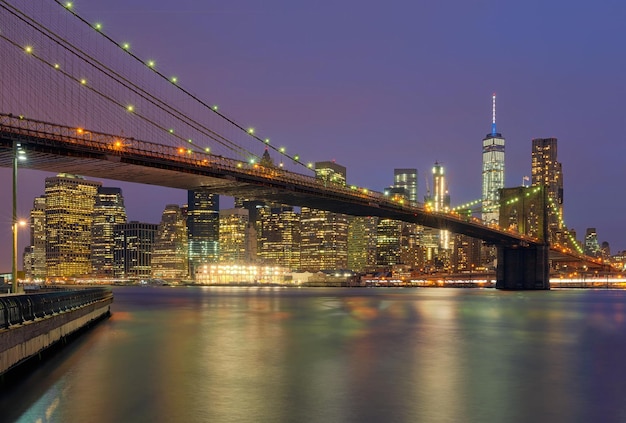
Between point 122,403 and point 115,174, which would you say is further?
point 115,174

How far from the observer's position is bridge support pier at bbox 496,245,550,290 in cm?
11300

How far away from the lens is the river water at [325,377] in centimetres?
1554

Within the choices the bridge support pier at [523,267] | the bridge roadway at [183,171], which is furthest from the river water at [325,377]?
the bridge support pier at [523,267]

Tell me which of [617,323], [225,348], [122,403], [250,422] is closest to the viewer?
[250,422]

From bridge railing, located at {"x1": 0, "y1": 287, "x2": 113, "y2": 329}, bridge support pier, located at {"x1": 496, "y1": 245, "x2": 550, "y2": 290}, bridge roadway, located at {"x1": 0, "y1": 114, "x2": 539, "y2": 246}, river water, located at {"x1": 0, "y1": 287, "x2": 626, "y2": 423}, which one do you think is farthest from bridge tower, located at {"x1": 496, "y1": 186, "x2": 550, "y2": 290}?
bridge railing, located at {"x1": 0, "y1": 287, "x2": 113, "y2": 329}

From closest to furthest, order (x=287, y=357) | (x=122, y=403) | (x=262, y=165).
A: (x=122, y=403) < (x=287, y=357) < (x=262, y=165)

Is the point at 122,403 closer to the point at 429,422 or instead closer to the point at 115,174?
the point at 429,422

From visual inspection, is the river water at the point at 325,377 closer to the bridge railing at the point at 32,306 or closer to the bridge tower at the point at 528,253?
the bridge railing at the point at 32,306

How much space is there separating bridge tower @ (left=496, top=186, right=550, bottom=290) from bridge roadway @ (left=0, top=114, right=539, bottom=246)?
12.8 meters

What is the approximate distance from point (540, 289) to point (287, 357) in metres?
95.8

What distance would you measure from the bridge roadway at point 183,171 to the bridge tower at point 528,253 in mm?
12780

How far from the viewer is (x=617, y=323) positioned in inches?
1822

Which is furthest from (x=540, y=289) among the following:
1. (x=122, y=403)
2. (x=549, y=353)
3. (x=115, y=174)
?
(x=122, y=403)

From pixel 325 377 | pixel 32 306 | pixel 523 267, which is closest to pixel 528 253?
pixel 523 267
